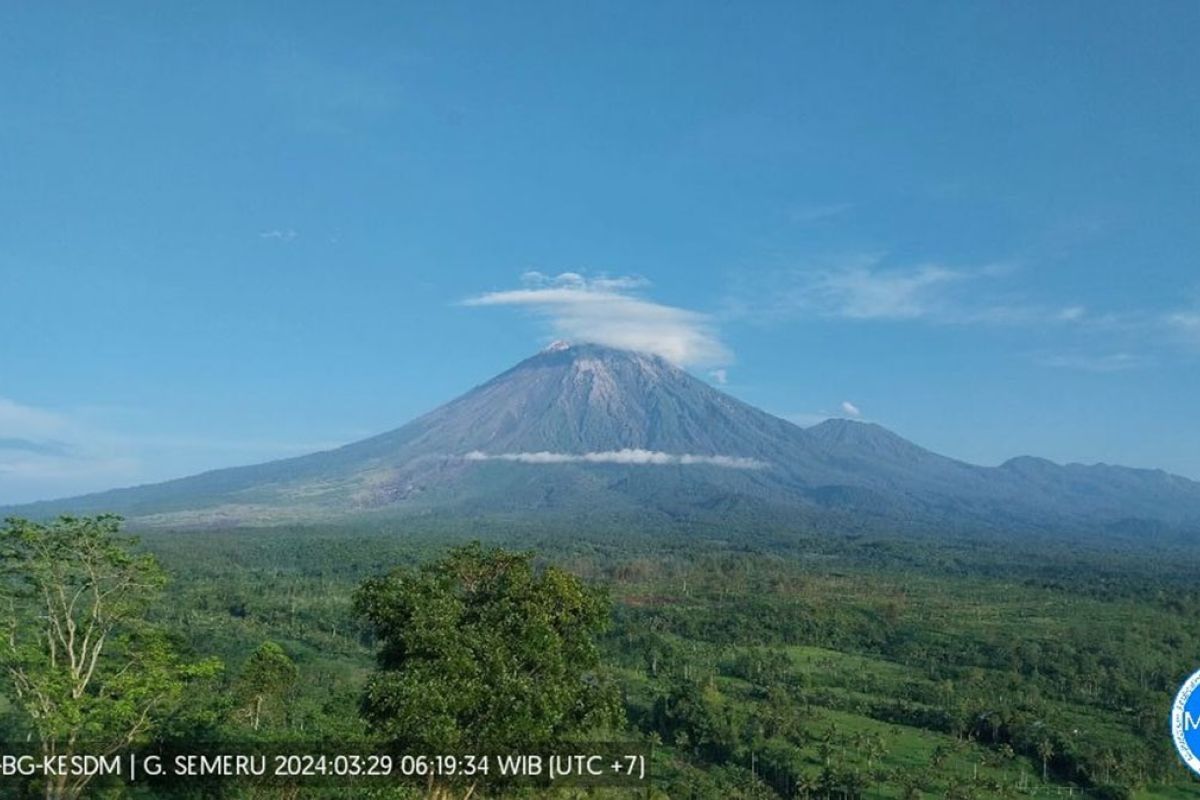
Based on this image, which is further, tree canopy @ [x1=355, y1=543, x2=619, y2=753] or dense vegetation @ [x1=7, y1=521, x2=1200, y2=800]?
dense vegetation @ [x1=7, y1=521, x2=1200, y2=800]

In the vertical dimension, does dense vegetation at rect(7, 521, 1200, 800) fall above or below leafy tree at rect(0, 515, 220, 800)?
below

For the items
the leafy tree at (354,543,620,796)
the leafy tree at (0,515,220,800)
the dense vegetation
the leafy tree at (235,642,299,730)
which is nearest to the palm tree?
the dense vegetation

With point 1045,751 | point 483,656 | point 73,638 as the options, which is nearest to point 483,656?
point 483,656

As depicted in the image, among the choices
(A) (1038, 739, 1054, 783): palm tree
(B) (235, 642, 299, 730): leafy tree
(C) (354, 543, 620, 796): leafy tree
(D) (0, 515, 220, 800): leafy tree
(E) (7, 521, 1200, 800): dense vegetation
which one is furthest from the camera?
(A) (1038, 739, 1054, 783): palm tree

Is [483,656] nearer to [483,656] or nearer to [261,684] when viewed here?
[483,656]

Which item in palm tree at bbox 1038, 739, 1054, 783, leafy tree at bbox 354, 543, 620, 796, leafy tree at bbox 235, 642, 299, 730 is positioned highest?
leafy tree at bbox 354, 543, 620, 796

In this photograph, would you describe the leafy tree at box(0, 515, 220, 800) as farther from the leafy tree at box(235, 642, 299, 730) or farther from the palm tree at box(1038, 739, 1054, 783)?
the palm tree at box(1038, 739, 1054, 783)
